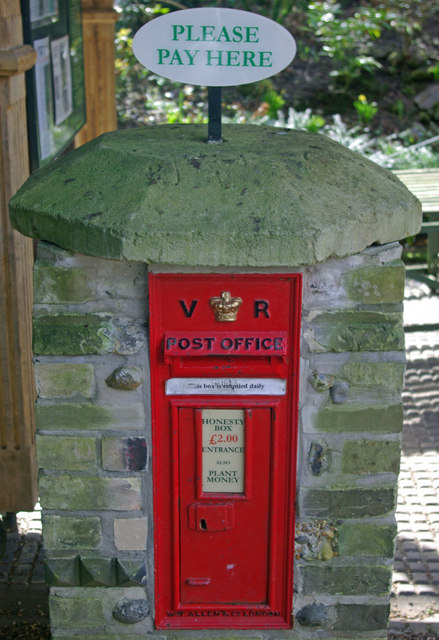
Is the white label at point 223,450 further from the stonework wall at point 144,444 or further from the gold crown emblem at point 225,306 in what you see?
the gold crown emblem at point 225,306

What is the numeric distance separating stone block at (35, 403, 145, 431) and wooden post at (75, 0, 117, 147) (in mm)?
3865

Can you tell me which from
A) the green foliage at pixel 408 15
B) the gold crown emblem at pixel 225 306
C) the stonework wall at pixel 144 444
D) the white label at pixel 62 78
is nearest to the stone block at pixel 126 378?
the stonework wall at pixel 144 444

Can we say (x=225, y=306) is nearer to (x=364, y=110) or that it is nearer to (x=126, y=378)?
(x=126, y=378)

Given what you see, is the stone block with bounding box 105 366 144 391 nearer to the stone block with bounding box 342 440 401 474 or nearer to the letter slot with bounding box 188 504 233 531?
the letter slot with bounding box 188 504 233 531

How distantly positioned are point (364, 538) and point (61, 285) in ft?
4.22

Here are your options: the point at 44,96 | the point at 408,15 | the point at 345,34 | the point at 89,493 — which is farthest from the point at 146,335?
the point at 408,15

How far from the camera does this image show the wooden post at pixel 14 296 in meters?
3.35

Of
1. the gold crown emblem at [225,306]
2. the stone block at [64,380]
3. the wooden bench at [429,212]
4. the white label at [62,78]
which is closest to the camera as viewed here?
the gold crown emblem at [225,306]

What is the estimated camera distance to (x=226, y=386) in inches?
96.5

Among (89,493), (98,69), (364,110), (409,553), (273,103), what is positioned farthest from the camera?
(364,110)

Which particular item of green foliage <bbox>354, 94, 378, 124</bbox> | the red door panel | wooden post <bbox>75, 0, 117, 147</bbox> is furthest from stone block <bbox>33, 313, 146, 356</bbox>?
green foliage <bbox>354, 94, 378, 124</bbox>

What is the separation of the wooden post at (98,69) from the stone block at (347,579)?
4.19 m

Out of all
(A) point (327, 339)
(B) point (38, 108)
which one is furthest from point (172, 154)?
(B) point (38, 108)

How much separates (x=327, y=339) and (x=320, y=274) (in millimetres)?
203
